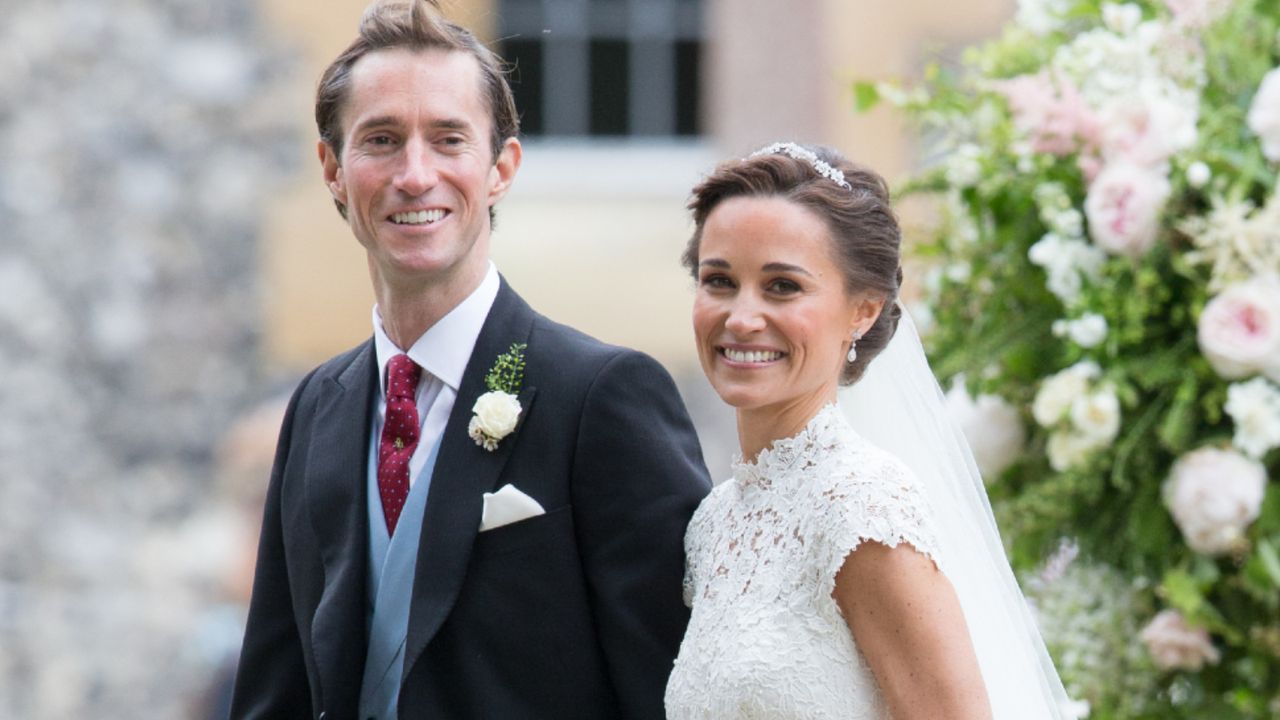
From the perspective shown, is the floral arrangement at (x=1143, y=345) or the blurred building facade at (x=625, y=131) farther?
the blurred building facade at (x=625, y=131)

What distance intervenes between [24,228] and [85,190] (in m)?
0.37

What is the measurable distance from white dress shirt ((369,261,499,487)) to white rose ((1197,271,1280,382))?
141 cm

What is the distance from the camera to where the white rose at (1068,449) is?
386 cm

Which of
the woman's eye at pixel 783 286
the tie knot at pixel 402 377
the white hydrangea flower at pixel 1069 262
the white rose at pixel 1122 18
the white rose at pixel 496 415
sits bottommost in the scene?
the white rose at pixel 496 415

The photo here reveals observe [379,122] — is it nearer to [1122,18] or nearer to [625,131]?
[1122,18]

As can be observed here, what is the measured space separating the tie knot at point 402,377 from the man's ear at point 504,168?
0.29 m

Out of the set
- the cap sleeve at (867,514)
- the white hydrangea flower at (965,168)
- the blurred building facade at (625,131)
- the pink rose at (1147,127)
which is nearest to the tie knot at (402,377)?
the cap sleeve at (867,514)

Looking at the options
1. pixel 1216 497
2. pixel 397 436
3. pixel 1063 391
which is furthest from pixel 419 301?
pixel 1216 497

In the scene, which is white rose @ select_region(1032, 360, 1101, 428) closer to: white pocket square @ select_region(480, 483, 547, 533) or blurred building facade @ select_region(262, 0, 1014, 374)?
white pocket square @ select_region(480, 483, 547, 533)

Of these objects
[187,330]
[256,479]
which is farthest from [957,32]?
[256,479]

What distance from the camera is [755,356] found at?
288 centimetres

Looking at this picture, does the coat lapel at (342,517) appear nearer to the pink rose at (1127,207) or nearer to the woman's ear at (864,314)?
the woman's ear at (864,314)

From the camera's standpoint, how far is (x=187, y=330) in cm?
1055

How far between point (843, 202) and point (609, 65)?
8101mm
